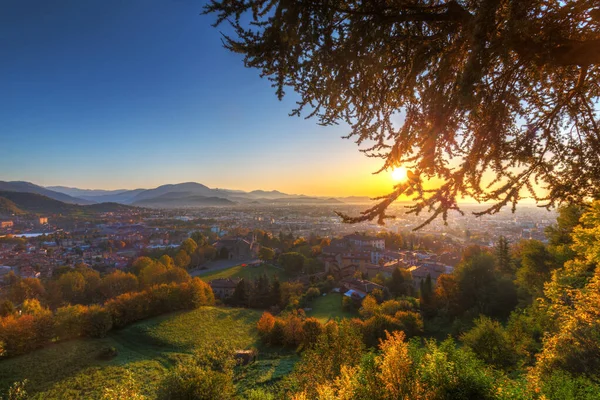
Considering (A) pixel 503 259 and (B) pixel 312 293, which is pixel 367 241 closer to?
(B) pixel 312 293

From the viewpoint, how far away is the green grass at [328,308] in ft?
90.9

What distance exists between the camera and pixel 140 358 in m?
21.9

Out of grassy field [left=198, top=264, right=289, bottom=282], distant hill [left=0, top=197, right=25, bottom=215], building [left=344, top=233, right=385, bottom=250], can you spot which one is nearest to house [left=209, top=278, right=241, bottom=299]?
grassy field [left=198, top=264, right=289, bottom=282]

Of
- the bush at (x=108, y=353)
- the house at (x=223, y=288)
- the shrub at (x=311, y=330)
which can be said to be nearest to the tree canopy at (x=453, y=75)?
the shrub at (x=311, y=330)

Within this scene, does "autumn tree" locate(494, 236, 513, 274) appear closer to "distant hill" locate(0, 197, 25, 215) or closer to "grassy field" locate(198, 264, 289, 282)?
"grassy field" locate(198, 264, 289, 282)

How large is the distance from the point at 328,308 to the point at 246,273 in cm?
2033

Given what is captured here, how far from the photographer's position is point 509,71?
3477 mm

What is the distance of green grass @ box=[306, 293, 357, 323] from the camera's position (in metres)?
27.7

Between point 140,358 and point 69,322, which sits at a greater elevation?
point 69,322

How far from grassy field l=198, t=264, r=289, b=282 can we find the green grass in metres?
11.5

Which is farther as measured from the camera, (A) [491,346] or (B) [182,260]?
(B) [182,260]

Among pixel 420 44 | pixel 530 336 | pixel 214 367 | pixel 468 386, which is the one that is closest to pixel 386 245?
pixel 530 336

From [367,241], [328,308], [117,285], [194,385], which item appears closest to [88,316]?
[117,285]

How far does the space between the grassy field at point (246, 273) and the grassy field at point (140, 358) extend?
48.4 ft
